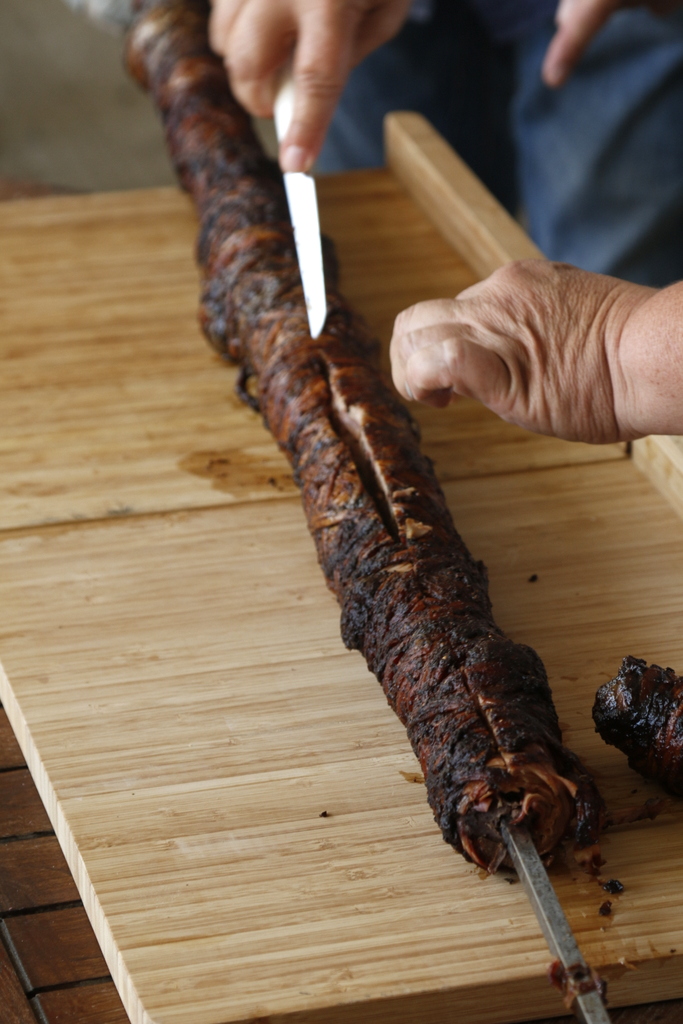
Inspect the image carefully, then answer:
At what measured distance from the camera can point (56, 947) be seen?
1108 mm

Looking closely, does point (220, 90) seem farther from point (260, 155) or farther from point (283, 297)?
point (283, 297)

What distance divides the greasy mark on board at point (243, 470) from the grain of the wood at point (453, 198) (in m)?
0.64

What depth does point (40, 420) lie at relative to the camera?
1744 mm

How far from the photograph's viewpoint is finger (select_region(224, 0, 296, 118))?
1.74 meters

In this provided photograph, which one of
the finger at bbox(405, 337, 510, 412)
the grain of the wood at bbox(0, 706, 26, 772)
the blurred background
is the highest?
the finger at bbox(405, 337, 510, 412)

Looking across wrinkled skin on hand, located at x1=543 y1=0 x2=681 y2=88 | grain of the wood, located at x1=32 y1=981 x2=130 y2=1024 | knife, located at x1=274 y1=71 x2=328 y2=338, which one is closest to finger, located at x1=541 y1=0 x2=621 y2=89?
wrinkled skin on hand, located at x1=543 y1=0 x2=681 y2=88

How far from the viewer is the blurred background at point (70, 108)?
17.9 ft

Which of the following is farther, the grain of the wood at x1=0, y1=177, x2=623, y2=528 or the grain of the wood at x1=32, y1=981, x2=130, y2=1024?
the grain of the wood at x1=0, y1=177, x2=623, y2=528

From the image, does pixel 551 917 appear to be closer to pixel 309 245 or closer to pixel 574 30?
pixel 309 245

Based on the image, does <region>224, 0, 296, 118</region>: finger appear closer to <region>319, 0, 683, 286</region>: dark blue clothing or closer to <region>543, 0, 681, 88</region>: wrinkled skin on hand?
<region>543, 0, 681, 88</region>: wrinkled skin on hand

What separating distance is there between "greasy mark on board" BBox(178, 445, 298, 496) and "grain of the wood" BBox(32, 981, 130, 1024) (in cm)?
74

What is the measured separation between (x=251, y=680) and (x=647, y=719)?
464 millimetres

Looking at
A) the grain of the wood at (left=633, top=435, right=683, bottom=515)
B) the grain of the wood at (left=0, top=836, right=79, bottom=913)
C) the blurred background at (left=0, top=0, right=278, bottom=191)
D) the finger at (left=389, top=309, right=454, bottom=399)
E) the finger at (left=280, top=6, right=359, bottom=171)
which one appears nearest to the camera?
the grain of the wood at (left=0, top=836, right=79, bottom=913)

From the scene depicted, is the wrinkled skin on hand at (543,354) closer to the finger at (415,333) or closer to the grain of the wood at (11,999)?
the finger at (415,333)
